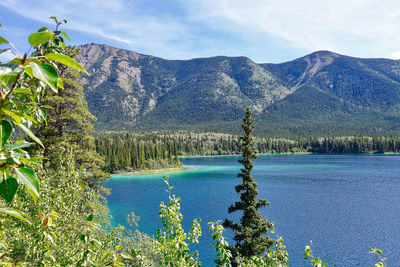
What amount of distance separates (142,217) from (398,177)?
220ft

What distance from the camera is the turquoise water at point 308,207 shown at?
2906 centimetres

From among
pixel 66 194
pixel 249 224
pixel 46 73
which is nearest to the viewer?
pixel 46 73

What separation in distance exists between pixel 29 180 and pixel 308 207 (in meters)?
49.8

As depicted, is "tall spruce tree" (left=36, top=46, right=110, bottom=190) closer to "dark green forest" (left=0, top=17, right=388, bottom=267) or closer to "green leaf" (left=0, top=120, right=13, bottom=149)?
"dark green forest" (left=0, top=17, right=388, bottom=267)

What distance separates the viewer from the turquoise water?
29059 mm

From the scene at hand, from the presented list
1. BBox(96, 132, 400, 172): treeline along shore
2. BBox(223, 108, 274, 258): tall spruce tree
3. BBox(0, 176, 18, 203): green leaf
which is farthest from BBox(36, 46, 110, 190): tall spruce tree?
BBox(96, 132, 400, 172): treeline along shore

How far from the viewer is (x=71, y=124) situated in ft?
66.3

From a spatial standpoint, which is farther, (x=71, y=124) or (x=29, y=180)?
(x=71, y=124)

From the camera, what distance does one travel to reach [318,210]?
4391cm

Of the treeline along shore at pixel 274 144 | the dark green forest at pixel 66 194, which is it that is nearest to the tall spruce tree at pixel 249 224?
the dark green forest at pixel 66 194

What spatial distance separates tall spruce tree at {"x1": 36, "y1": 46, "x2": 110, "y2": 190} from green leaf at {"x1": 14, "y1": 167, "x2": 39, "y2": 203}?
18.5 metres

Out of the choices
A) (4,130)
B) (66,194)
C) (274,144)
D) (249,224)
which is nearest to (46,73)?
(4,130)

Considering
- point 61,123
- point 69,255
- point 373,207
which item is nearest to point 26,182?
point 69,255

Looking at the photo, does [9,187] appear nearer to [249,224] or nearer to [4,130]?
[4,130]
